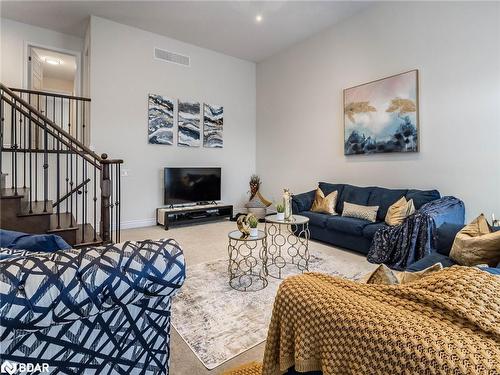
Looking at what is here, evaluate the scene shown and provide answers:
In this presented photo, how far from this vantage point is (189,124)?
5.75 meters

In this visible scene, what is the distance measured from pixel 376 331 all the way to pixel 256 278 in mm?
2182

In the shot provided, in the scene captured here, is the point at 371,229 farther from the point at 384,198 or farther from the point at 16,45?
the point at 16,45

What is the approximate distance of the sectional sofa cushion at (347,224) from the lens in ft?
11.8

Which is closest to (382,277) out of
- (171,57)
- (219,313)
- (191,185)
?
(219,313)

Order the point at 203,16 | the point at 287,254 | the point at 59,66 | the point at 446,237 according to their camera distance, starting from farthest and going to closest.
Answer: the point at 59,66 → the point at 203,16 → the point at 287,254 → the point at 446,237

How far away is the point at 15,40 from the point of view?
15.5 ft

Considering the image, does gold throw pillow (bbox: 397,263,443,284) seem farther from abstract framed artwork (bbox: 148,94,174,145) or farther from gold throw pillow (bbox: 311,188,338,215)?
abstract framed artwork (bbox: 148,94,174,145)

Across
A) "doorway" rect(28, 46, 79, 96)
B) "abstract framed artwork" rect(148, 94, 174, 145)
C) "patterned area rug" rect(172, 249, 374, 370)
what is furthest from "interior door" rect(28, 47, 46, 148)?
"patterned area rug" rect(172, 249, 374, 370)

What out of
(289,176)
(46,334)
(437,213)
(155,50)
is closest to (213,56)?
(155,50)

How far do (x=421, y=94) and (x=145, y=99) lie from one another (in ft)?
15.3

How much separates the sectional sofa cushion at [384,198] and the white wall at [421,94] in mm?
294

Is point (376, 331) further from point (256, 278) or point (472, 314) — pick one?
point (256, 278)

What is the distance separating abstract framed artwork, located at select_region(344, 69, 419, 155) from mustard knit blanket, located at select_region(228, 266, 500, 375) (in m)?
3.63
